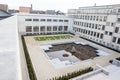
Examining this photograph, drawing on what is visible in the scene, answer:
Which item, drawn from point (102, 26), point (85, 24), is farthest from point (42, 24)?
point (102, 26)

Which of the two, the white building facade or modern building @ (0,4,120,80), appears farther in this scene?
the white building facade

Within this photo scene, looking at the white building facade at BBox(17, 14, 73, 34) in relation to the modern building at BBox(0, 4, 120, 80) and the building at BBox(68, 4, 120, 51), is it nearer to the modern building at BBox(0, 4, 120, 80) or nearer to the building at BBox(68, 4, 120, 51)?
the modern building at BBox(0, 4, 120, 80)

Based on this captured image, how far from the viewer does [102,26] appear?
31.0 m

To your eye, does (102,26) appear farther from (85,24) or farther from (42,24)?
(42,24)

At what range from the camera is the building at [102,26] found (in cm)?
2680

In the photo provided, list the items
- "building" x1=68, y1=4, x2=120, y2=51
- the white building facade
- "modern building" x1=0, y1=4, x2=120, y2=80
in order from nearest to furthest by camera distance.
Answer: "building" x1=68, y1=4, x2=120, y2=51 < "modern building" x1=0, y1=4, x2=120, y2=80 < the white building facade

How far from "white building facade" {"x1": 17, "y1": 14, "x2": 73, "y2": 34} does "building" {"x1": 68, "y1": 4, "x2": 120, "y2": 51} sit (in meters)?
4.62

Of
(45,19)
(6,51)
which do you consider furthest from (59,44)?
(6,51)

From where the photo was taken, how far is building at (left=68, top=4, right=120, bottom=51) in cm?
2680

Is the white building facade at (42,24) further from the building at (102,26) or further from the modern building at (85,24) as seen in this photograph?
the building at (102,26)

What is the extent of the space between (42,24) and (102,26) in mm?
21056

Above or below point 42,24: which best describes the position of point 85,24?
above

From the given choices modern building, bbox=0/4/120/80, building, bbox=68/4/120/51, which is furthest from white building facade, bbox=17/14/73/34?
building, bbox=68/4/120/51

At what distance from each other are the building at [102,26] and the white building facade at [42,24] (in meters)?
4.62
